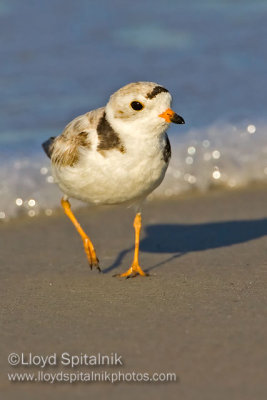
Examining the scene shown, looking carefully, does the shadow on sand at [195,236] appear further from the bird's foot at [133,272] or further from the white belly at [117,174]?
the white belly at [117,174]

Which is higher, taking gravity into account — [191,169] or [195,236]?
[195,236]

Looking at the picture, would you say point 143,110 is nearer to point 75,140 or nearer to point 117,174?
point 117,174

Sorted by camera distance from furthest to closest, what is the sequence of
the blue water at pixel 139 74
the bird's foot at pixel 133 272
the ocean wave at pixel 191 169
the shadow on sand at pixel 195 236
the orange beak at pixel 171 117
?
the blue water at pixel 139 74, the ocean wave at pixel 191 169, the shadow on sand at pixel 195 236, the bird's foot at pixel 133 272, the orange beak at pixel 171 117

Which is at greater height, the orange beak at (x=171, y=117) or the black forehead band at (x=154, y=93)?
the black forehead band at (x=154, y=93)

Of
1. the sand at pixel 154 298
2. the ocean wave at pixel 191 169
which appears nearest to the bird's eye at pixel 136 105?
the sand at pixel 154 298

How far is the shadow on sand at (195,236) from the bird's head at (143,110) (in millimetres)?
1415

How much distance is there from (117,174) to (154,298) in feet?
2.94

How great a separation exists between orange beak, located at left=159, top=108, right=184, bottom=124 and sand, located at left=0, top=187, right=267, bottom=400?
1.16 meters

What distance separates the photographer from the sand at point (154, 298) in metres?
4.04

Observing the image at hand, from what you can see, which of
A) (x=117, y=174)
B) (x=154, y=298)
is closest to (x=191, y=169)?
(x=117, y=174)

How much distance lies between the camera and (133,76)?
12047mm

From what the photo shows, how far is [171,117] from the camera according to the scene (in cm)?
543


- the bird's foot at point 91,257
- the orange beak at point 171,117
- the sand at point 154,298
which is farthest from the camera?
the bird's foot at point 91,257

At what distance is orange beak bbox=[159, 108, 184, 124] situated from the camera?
5406 millimetres
